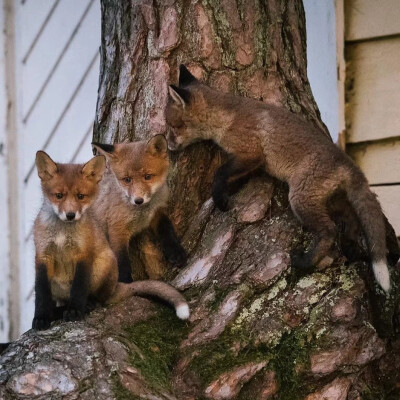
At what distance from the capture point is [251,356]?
14.4 feet

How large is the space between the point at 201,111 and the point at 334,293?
5.44ft

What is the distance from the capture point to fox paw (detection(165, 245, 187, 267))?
17.2 ft

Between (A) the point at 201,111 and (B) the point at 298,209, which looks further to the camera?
(A) the point at 201,111

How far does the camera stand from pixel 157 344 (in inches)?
177

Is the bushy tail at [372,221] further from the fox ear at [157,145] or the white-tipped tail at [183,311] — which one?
the fox ear at [157,145]

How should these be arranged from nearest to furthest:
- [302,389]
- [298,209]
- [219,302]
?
[302,389], [219,302], [298,209]

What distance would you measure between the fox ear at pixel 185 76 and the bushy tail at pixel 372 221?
1.16 meters

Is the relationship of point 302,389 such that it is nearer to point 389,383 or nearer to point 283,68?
point 389,383

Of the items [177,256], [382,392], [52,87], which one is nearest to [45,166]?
[177,256]

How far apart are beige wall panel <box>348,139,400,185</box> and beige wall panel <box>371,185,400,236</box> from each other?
0.06m

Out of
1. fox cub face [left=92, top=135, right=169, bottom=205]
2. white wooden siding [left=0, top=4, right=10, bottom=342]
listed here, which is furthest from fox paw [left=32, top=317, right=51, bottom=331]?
white wooden siding [left=0, top=4, right=10, bottom=342]

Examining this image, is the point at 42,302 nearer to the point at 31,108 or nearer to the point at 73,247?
the point at 73,247

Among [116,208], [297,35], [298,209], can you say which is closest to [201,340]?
[298,209]

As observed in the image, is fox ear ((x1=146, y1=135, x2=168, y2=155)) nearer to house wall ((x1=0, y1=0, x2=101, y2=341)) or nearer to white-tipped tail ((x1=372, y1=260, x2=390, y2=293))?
white-tipped tail ((x1=372, y1=260, x2=390, y2=293))
